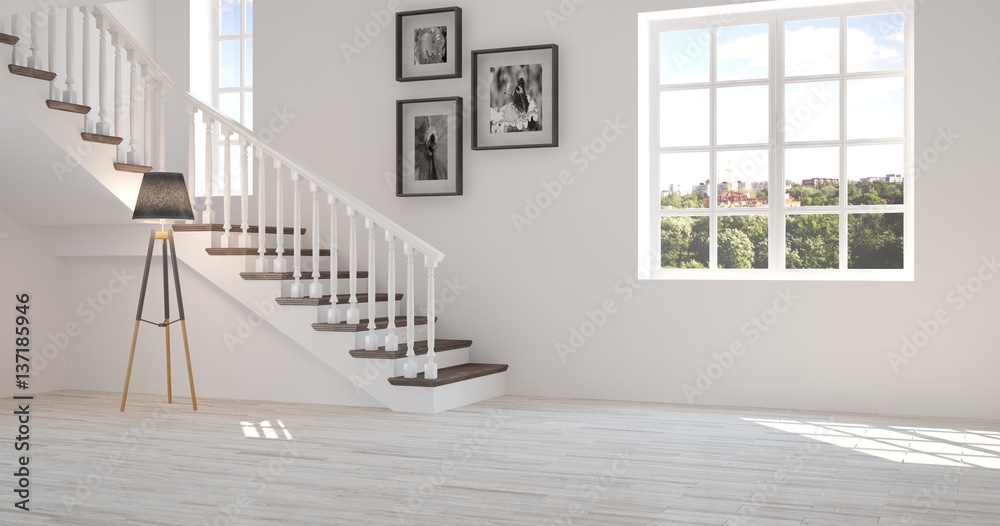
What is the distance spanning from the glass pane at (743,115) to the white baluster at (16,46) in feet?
13.3

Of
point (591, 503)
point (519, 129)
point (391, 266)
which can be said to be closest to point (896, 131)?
point (519, 129)

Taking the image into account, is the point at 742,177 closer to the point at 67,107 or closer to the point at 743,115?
the point at 743,115

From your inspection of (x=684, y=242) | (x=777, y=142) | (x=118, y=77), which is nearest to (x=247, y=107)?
(x=118, y=77)

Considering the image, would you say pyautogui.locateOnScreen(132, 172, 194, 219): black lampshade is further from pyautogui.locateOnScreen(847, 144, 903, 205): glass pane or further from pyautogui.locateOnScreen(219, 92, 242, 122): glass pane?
pyautogui.locateOnScreen(847, 144, 903, 205): glass pane

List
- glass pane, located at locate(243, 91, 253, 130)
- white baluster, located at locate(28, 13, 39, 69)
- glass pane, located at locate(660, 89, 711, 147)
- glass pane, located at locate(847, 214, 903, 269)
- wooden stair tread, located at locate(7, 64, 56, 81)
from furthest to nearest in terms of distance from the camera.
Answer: glass pane, located at locate(243, 91, 253, 130) → glass pane, located at locate(660, 89, 711, 147) → glass pane, located at locate(847, 214, 903, 269) → white baluster, located at locate(28, 13, 39, 69) → wooden stair tread, located at locate(7, 64, 56, 81)

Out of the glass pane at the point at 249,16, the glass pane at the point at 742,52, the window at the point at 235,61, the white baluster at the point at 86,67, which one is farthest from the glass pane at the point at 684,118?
the white baluster at the point at 86,67

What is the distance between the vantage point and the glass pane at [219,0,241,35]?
7.27 m

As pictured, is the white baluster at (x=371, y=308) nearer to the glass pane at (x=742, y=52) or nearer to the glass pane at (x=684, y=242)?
the glass pane at (x=684, y=242)

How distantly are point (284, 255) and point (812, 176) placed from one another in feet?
11.5

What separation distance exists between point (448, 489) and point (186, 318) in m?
3.42

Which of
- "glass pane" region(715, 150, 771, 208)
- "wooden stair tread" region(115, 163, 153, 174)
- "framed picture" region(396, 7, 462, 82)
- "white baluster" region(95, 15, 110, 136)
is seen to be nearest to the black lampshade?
"wooden stair tread" region(115, 163, 153, 174)

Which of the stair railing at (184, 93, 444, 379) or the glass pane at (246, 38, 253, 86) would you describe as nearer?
the stair railing at (184, 93, 444, 379)

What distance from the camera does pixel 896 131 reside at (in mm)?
5582

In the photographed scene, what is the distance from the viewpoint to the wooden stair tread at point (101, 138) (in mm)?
5363
